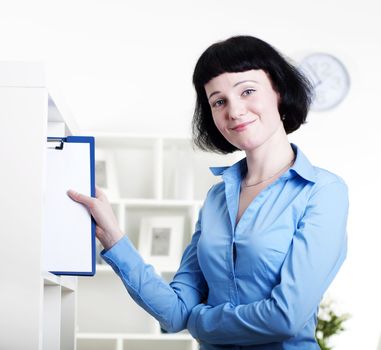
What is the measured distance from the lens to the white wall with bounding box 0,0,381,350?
406 centimetres

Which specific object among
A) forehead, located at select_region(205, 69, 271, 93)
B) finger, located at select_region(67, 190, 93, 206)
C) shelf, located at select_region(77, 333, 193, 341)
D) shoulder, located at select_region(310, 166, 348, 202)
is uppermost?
forehead, located at select_region(205, 69, 271, 93)

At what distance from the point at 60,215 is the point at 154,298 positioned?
39 centimetres

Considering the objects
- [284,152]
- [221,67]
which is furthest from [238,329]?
[221,67]

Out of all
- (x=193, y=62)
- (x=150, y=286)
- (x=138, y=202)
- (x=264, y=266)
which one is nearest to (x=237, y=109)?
(x=264, y=266)

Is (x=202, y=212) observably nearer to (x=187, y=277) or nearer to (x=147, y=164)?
(x=187, y=277)

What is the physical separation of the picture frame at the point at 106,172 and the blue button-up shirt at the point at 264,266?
2.13 meters

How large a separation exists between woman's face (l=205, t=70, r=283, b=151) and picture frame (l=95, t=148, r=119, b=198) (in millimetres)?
2228

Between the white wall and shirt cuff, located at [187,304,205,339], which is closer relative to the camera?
shirt cuff, located at [187,304,205,339]

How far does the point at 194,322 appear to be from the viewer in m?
1.65

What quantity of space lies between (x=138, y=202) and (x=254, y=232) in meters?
2.22

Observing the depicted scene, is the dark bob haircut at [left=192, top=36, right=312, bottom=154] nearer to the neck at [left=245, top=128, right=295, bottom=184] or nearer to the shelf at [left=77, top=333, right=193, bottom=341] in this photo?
the neck at [left=245, top=128, right=295, bottom=184]

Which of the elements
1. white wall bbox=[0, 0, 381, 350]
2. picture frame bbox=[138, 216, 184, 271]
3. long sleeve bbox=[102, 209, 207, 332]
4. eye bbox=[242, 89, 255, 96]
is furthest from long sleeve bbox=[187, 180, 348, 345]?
white wall bbox=[0, 0, 381, 350]

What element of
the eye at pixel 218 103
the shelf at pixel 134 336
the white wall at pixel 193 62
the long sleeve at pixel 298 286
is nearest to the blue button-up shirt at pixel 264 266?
the long sleeve at pixel 298 286

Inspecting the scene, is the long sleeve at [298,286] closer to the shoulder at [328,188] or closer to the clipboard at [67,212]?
the shoulder at [328,188]
